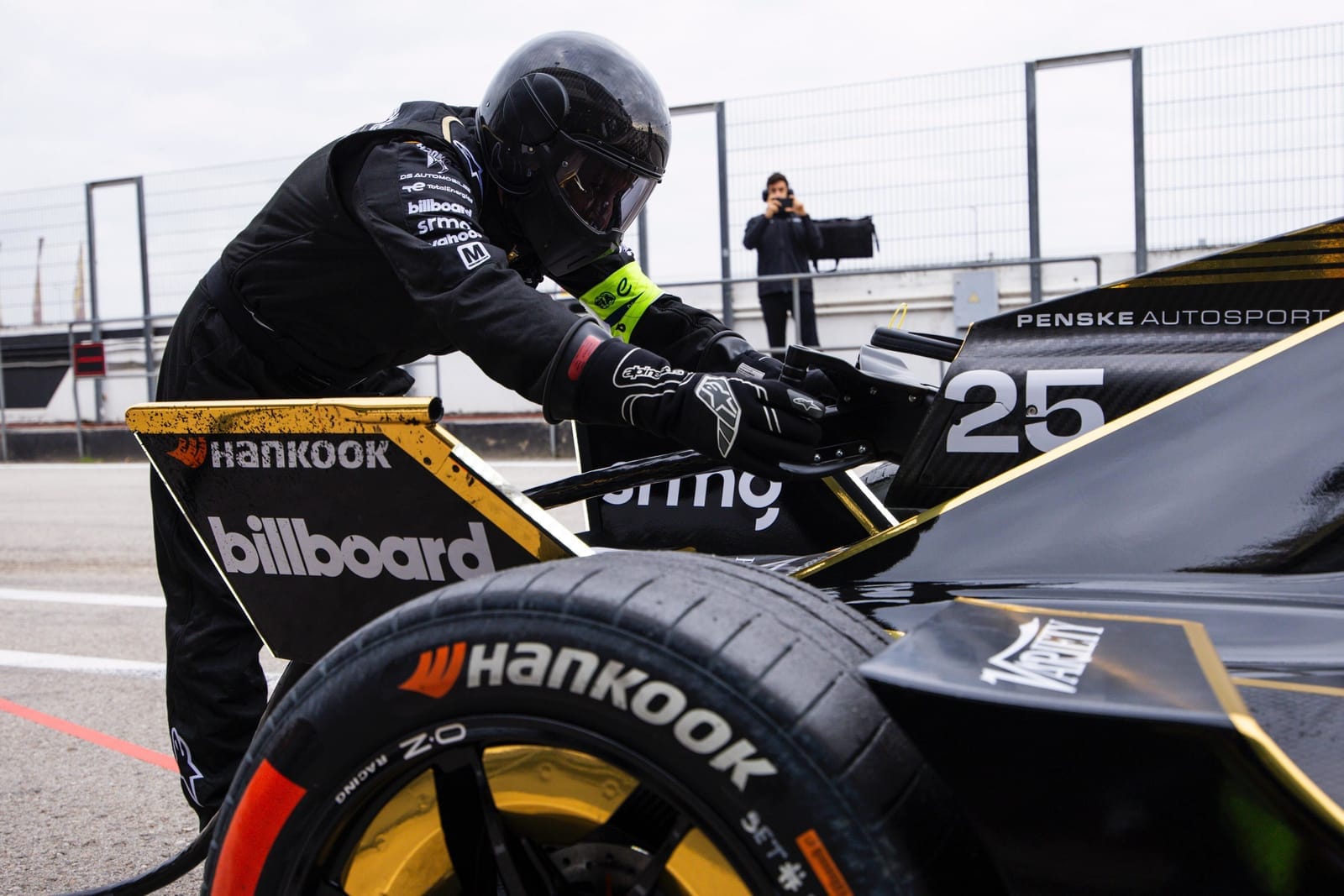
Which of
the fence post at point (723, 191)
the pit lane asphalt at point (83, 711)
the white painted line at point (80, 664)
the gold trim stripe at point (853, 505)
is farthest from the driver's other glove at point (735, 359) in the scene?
the fence post at point (723, 191)

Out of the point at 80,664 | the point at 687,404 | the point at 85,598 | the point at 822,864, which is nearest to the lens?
the point at 822,864

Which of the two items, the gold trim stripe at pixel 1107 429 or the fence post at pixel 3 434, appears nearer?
the gold trim stripe at pixel 1107 429

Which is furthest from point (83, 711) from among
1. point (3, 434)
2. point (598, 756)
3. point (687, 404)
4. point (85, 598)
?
point (3, 434)

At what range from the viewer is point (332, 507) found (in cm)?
168

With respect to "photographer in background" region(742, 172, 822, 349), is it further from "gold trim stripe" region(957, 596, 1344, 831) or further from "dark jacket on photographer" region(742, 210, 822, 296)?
"gold trim stripe" region(957, 596, 1344, 831)

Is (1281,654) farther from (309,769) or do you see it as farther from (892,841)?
(309,769)

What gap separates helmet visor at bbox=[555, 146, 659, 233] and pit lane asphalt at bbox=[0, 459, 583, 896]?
163 cm

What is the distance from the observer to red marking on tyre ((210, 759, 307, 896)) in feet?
3.93

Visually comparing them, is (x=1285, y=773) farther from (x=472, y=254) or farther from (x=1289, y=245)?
(x=472, y=254)

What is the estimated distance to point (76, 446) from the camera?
45.6ft

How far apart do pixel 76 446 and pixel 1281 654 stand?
14862 mm

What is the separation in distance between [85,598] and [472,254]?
4360 millimetres

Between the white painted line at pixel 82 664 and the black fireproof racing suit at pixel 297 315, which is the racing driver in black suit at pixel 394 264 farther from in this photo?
the white painted line at pixel 82 664

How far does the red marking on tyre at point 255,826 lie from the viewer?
1.20m
